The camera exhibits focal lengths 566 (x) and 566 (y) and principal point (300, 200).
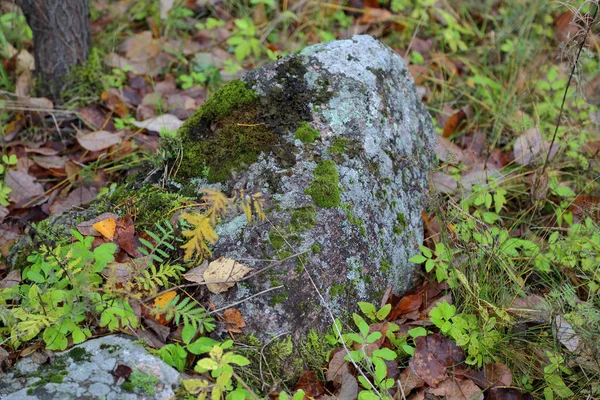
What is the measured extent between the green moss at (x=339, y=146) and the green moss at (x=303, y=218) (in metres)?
0.29

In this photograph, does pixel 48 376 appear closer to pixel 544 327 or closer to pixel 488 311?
pixel 488 311

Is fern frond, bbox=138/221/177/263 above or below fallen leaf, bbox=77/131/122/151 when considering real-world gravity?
above

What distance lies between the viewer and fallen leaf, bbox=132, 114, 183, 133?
346 cm

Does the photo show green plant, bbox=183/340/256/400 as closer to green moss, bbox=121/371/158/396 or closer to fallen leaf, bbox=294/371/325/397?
green moss, bbox=121/371/158/396

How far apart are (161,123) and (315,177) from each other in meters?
1.52

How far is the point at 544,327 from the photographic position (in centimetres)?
233

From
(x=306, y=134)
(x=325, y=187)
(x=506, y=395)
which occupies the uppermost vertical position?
(x=306, y=134)

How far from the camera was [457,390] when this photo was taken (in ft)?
7.14

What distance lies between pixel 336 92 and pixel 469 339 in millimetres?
1183

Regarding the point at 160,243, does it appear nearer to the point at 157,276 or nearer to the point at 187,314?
the point at 157,276

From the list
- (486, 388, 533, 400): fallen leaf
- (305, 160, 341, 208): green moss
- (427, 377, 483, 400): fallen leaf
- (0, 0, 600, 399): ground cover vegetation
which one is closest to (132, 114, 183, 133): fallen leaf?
(0, 0, 600, 399): ground cover vegetation

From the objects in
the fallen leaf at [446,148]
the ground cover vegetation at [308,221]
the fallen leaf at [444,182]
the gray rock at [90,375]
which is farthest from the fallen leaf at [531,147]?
the gray rock at [90,375]

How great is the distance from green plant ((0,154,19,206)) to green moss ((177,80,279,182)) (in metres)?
1.12

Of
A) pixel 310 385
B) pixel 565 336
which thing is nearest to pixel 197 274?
pixel 310 385
